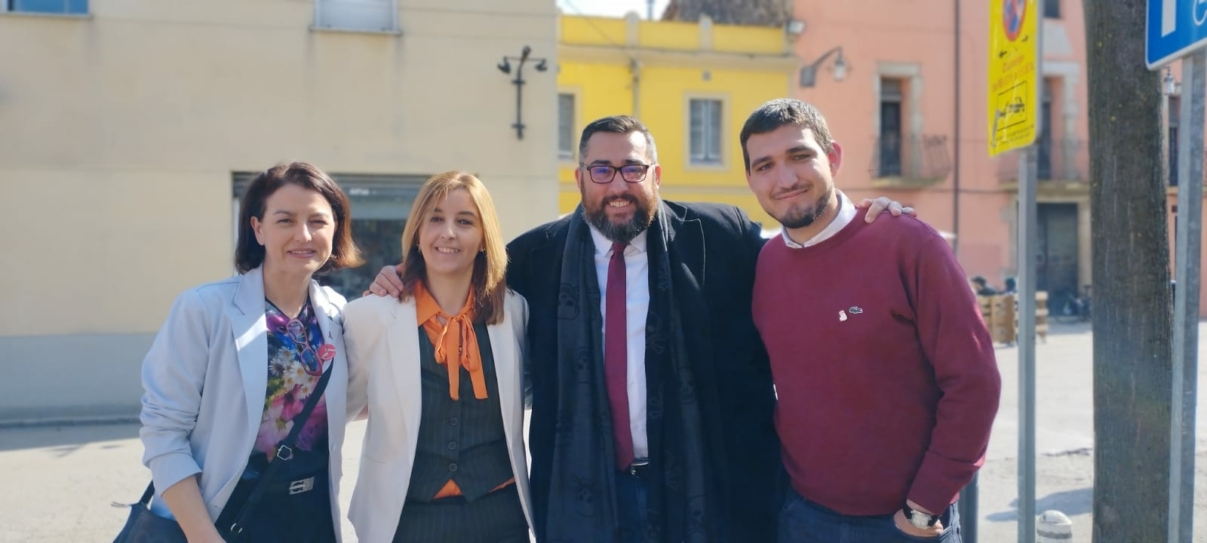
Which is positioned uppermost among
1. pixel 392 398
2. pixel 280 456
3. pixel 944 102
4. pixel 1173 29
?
pixel 944 102

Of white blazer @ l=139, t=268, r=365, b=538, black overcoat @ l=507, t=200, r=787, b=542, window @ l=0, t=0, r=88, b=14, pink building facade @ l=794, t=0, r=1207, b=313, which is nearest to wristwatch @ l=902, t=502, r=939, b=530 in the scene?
black overcoat @ l=507, t=200, r=787, b=542

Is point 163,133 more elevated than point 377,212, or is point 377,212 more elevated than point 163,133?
point 163,133

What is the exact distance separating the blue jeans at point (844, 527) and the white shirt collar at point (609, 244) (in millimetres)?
957

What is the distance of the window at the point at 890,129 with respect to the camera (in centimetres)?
2047

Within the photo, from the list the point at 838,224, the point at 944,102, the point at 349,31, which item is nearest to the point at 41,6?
the point at 349,31

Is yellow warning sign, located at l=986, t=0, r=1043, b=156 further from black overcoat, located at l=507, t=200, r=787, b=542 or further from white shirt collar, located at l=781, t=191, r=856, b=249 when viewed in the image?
black overcoat, located at l=507, t=200, r=787, b=542

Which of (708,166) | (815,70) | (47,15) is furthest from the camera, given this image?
(815,70)

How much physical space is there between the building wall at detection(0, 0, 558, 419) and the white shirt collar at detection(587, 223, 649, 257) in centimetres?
696

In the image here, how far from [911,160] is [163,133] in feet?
54.9

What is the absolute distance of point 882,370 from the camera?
2.39m

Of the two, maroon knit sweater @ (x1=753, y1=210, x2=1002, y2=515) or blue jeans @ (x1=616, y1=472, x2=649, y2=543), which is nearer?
maroon knit sweater @ (x1=753, y1=210, x2=1002, y2=515)

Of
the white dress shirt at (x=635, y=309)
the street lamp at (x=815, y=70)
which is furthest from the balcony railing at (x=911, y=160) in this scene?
the white dress shirt at (x=635, y=309)

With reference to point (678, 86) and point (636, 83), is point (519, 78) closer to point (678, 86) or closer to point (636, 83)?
point (636, 83)

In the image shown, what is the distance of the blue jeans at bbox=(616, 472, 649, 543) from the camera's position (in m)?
2.66
